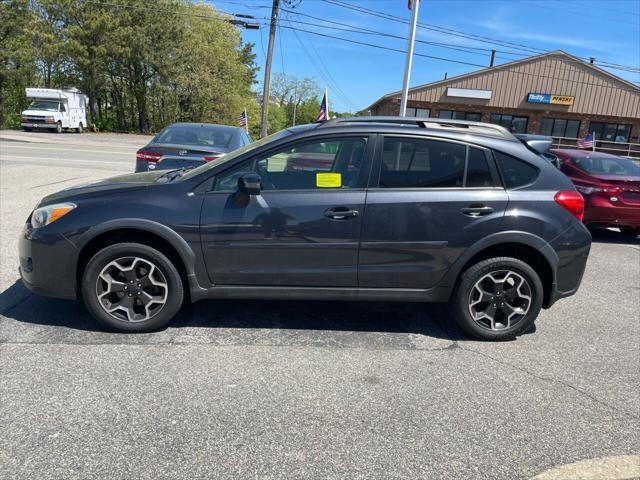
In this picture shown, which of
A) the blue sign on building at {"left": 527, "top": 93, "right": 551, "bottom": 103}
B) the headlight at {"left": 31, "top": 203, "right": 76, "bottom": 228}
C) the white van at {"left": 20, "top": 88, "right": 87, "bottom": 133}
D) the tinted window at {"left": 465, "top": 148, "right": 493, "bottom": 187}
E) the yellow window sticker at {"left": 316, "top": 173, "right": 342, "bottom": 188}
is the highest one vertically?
the blue sign on building at {"left": 527, "top": 93, "right": 551, "bottom": 103}

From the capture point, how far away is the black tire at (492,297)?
392 cm

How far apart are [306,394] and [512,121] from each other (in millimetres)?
37777

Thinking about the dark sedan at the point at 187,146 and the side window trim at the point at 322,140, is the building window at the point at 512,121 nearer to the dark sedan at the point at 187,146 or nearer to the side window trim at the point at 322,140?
the dark sedan at the point at 187,146

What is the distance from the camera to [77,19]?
35.0m

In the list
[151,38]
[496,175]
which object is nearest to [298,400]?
[496,175]

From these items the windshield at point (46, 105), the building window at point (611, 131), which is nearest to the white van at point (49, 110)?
the windshield at point (46, 105)

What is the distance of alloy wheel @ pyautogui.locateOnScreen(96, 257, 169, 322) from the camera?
146 inches

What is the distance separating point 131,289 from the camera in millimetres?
3734

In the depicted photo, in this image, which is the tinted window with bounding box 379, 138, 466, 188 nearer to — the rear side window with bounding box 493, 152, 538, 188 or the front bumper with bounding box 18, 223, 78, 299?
the rear side window with bounding box 493, 152, 538, 188

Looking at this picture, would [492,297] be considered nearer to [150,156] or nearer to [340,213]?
[340,213]

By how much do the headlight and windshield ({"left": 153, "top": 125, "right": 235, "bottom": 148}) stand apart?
4.36 m

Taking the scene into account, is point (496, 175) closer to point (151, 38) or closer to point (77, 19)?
point (151, 38)

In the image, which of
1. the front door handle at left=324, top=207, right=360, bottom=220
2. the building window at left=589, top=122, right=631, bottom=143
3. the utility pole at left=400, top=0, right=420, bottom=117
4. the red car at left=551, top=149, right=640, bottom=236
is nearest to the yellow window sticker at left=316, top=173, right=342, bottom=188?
the front door handle at left=324, top=207, right=360, bottom=220

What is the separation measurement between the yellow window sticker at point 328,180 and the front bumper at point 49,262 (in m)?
1.94
